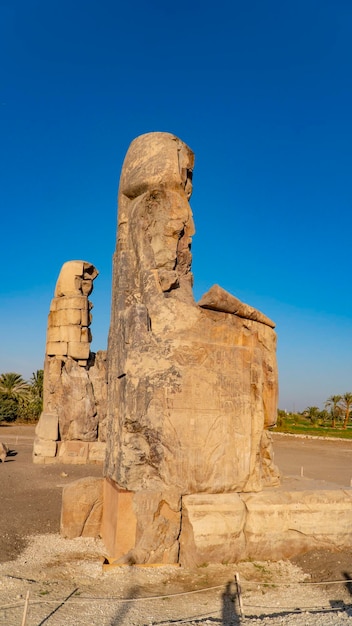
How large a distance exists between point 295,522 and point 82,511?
2426 mm

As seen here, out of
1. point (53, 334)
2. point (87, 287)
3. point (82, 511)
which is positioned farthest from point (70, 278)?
point (82, 511)

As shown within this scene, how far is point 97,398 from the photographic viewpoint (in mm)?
15266

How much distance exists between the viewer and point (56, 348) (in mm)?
15680

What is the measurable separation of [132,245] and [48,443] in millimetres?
9381

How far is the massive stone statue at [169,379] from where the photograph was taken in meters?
5.69

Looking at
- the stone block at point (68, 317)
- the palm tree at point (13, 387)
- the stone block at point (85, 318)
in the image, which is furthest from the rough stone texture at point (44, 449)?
the palm tree at point (13, 387)

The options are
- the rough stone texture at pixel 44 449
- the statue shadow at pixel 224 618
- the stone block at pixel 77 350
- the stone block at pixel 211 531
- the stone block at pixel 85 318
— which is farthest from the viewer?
the stone block at pixel 85 318

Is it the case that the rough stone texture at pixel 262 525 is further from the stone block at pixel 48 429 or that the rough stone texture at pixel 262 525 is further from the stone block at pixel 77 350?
the stone block at pixel 77 350

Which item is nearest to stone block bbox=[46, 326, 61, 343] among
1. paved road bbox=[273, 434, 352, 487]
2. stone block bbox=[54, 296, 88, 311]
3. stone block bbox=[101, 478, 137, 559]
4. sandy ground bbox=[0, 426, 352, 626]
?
stone block bbox=[54, 296, 88, 311]

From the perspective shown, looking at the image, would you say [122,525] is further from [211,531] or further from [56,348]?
[56,348]

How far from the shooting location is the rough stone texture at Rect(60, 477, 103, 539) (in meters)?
6.46

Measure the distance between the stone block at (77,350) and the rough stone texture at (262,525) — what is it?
10282 millimetres

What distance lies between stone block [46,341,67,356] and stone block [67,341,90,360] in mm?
142

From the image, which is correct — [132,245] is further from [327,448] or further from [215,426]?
[327,448]
